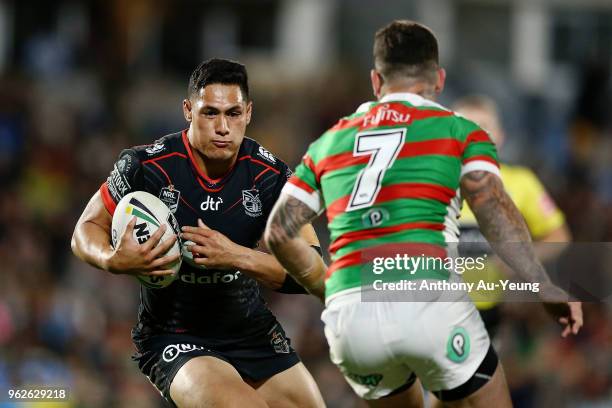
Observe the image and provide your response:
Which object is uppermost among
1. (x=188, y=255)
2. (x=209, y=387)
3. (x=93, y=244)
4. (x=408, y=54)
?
(x=408, y=54)

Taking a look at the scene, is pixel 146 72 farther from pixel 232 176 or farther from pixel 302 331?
pixel 232 176

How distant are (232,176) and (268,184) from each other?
20 centimetres

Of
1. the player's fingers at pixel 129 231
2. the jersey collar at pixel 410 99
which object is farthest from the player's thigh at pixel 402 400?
the player's fingers at pixel 129 231

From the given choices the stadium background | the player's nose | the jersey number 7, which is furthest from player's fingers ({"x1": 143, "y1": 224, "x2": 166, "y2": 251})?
the stadium background

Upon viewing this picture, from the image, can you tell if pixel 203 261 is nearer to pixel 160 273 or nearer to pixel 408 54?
pixel 160 273

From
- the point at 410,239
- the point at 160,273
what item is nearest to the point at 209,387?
the point at 160,273

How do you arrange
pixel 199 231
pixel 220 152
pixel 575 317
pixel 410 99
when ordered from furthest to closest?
pixel 220 152 → pixel 199 231 → pixel 575 317 → pixel 410 99

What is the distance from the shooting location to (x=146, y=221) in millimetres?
5367

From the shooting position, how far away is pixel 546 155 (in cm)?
1648

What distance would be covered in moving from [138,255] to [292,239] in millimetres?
753

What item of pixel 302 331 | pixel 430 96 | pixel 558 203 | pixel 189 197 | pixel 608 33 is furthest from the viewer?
pixel 608 33

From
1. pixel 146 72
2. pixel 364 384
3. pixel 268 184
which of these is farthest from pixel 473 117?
pixel 146 72

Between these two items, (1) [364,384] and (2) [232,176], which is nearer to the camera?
(1) [364,384]

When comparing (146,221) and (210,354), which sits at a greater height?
(146,221)
